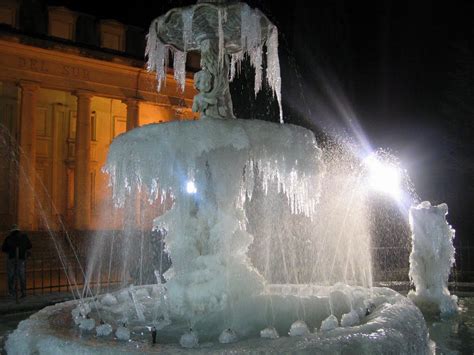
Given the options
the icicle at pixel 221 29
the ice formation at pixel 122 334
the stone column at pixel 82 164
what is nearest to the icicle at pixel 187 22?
the icicle at pixel 221 29

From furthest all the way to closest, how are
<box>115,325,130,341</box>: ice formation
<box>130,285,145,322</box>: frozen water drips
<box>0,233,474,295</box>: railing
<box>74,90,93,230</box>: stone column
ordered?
1. <box>74,90,93,230</box>: stone column
2. <box>0,233,474,295</box>: railing
3. <box>130,285,145,322</box>: frozen water drips
4. <box>115,325,130,341</box>: ice formation

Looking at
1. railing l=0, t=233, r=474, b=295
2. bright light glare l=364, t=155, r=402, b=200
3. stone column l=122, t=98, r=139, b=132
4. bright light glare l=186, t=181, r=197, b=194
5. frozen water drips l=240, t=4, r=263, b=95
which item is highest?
stone column l=122, t=98, r=139, b=132

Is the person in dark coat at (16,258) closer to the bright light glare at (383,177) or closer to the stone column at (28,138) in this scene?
the stone column at (28,138)

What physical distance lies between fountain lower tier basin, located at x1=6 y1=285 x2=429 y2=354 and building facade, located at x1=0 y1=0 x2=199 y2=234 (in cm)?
1887

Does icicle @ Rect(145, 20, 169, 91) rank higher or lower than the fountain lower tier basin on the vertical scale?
higher

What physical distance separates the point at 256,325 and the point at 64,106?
26.4 m

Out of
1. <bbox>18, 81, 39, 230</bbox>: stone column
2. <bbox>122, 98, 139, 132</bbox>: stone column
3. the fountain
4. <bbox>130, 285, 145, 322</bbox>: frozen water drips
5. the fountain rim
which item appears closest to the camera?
the fountain

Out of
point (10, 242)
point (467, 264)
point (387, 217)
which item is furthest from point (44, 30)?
point (467, 264)

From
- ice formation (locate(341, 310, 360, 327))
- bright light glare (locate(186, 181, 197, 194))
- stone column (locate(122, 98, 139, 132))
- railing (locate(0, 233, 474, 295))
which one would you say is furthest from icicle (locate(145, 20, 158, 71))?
stone column (locate(122, 98, 139, 132))

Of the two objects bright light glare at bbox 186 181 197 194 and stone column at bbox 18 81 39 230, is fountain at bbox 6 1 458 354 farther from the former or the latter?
stone column at bbox 18 81 39 230

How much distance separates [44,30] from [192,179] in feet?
78.7

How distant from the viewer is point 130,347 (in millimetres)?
4410

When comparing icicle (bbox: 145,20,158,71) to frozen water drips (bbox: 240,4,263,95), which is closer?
frozen water drips (bbox: 240,4,263,95)

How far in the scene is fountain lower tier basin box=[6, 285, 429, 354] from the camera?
441cm
